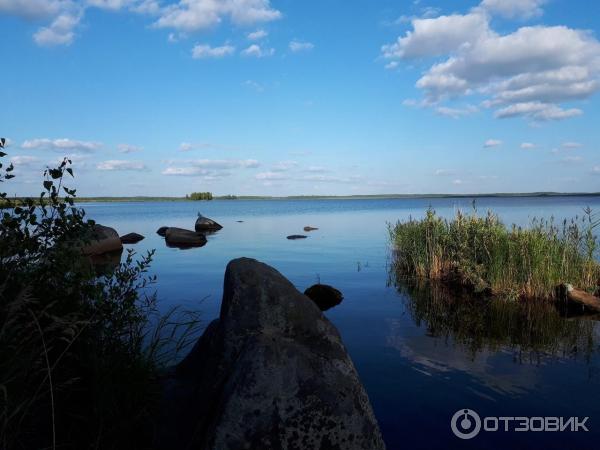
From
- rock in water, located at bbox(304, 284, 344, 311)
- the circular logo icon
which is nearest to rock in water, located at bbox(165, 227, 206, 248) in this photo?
rock in water, located at bbox(304, 284, 344, 311)

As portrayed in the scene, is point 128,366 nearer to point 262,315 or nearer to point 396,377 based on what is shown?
point 262,315

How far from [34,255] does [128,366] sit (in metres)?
2.30

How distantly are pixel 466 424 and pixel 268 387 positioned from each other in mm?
4890

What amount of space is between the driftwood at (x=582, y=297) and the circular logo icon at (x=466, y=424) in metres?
8.90

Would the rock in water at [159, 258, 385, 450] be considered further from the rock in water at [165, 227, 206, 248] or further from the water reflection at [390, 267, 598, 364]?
the rock in water at [165, 227, 206, 248]

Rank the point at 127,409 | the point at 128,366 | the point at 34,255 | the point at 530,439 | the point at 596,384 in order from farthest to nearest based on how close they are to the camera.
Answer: the point at 596,384, the point at 530,439, the point at 34,255, the point at 128,366, the point at 127,409

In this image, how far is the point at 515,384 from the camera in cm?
902

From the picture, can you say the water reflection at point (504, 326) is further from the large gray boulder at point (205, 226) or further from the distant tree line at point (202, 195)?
the distant tree line at point (202, 195)

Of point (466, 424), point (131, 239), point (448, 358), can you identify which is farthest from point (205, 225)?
point (466, 424)

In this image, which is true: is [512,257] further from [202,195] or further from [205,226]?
[202,195]

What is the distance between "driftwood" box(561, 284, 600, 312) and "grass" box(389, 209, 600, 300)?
46cm

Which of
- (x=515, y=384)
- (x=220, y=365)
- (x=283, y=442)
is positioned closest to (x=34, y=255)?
(x=220, y=365)

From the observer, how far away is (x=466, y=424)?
296 inches

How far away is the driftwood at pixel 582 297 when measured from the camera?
1423 centimetres
